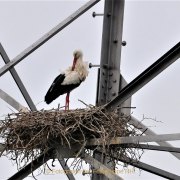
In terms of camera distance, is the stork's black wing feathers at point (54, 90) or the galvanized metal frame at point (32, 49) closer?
the galvanized metal frame at point (32, 49)

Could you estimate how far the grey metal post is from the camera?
29.4ft

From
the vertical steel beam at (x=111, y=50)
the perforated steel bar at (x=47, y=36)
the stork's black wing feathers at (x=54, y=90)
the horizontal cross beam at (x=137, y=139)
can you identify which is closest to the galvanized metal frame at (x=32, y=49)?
the perforated steel bar at (x=47, y=36)

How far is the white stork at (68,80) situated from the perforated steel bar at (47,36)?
1.23m

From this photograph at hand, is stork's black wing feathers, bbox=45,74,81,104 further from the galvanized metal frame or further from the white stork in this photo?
the galvanized metal frame

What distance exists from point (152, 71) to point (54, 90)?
2.98 m

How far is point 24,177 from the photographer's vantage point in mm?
8391

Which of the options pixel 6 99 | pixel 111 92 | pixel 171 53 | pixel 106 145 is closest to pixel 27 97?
pixel 6 99

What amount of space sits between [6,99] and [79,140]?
1.30 meters

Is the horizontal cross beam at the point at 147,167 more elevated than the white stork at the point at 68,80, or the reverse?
the white stork at the point at 68,80

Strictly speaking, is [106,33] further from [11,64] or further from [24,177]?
[24,177]

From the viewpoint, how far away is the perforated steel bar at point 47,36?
8.83m

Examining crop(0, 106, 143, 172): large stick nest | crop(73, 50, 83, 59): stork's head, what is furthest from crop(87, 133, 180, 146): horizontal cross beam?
crop(73, 50, 83, 59): stork's head

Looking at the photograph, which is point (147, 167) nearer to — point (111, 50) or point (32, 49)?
point (111, 50)

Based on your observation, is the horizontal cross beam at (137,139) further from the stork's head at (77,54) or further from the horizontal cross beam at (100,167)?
the stork's head at (77,54)
